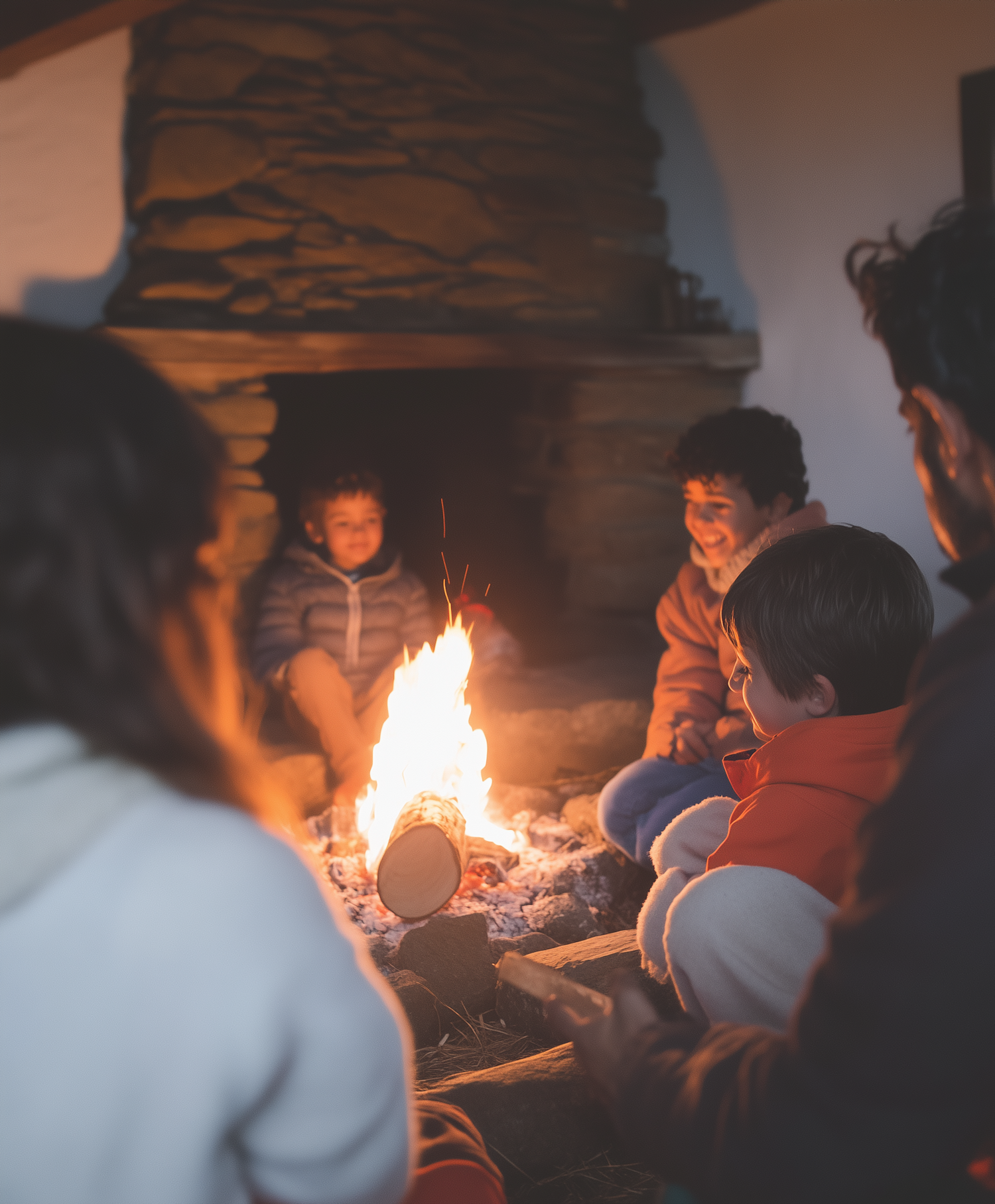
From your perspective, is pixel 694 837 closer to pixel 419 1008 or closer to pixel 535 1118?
pixel 535 1118

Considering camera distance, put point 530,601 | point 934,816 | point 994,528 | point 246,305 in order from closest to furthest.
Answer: point 934,816 → point 994,528 → point 246,305 → point 530,601

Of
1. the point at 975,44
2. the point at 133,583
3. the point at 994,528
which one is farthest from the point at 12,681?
the point at 975,44

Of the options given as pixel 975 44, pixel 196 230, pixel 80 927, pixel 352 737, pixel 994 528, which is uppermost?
pixel 975 44

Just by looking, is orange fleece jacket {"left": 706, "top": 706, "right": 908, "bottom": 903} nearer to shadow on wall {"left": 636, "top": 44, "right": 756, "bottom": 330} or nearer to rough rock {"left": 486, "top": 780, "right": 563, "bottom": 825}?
rough rock {"left": 486, "top": 780, "right": 563, "bottom": 825}

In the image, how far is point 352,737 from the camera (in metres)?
3.10

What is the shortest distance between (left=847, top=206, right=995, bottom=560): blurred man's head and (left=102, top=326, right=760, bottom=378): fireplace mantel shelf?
2.41m

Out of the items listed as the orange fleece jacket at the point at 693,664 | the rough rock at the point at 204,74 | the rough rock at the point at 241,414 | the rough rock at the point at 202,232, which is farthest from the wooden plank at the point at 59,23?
the orange fleece jacket at the point at 693,664

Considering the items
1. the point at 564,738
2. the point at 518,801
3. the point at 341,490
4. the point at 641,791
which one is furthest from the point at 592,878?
the point at 341,490

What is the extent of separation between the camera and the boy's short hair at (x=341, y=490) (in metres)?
3.26

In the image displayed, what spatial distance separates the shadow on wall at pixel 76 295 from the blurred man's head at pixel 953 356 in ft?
9.28

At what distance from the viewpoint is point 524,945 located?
2207mm

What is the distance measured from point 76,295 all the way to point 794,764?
2.83m

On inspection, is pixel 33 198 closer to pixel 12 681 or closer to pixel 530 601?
pixel 530 601

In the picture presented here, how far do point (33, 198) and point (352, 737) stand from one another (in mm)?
2076
